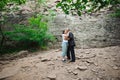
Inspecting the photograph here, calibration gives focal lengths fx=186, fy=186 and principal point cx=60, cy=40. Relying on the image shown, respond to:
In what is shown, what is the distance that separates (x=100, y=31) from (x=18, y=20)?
297 inches

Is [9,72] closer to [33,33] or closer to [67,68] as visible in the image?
[67,68]

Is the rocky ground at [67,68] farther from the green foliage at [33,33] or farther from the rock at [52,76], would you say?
the green foliage at [33,33]

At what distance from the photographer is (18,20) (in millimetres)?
17281

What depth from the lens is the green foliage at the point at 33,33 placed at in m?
13.5

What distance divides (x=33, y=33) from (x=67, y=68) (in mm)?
4925

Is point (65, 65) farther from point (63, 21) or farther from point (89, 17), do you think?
point (89, 17)

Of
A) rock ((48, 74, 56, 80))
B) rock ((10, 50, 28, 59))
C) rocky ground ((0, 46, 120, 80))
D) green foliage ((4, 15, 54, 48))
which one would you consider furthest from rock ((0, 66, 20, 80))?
green foliage ((4, 15, 54, 48))

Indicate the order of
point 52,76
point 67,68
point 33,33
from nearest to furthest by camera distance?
point 52,76 → point 67,68 → point 33,33

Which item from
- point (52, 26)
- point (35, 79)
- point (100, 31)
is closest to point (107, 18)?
point (100, 31)

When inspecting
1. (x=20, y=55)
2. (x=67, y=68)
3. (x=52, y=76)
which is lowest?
(x=52, y=76)

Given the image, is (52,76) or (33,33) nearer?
(52,76)

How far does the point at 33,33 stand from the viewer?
13.4 metres

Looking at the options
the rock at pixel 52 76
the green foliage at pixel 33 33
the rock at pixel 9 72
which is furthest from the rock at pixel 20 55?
the rock at pixel 52 76

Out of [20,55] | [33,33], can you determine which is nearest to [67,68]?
[20,55]
